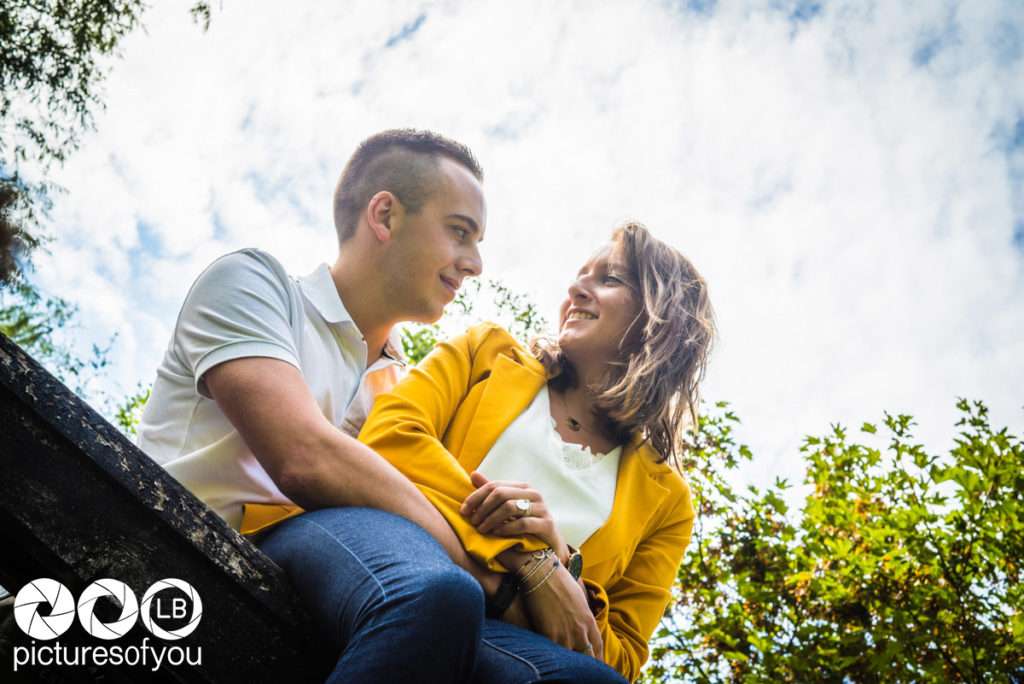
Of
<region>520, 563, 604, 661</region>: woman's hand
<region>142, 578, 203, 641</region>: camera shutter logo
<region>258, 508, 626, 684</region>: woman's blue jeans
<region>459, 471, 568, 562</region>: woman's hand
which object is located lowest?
<region>142, 578, 203, 641</region>: camera shutter logo

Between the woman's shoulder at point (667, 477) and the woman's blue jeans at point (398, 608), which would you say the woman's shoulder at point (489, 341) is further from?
the woman's blue jeans at point (398, 608)

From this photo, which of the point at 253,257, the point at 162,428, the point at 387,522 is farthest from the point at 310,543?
the point at 253,257

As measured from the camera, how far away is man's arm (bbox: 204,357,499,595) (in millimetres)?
1728

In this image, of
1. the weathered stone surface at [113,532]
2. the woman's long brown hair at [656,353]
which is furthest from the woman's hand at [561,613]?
the woman's long brown hair at [656,353]

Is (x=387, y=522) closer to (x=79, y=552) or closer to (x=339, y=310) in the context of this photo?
(x=79, y=552)

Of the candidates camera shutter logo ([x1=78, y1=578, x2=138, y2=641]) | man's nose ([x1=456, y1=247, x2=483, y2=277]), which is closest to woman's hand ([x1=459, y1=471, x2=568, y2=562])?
camera shutter logo ([x1=78, y1=578, x2=138, y2=641])

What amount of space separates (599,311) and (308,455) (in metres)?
1.32

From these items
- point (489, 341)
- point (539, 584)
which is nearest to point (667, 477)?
point (489, 341)

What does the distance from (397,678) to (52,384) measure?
0.71 m

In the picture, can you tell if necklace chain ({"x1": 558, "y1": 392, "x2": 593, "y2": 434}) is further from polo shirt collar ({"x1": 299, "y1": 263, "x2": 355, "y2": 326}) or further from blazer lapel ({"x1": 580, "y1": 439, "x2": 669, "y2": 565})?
polo shirt collar ({"x1": 299, "y1": 263, "x2": 355, "y2": 326})

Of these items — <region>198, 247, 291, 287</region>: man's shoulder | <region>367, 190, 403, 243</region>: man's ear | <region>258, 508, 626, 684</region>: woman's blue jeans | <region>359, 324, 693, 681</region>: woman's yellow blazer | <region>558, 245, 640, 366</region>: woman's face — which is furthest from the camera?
<region>367, 190, 403, 243</region>: man's ear

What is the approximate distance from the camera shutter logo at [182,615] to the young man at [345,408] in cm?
24

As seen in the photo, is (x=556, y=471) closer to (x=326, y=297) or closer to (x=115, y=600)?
(x=326, y=297)

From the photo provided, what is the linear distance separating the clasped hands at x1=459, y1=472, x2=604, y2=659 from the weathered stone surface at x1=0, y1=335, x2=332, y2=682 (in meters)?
0.58
